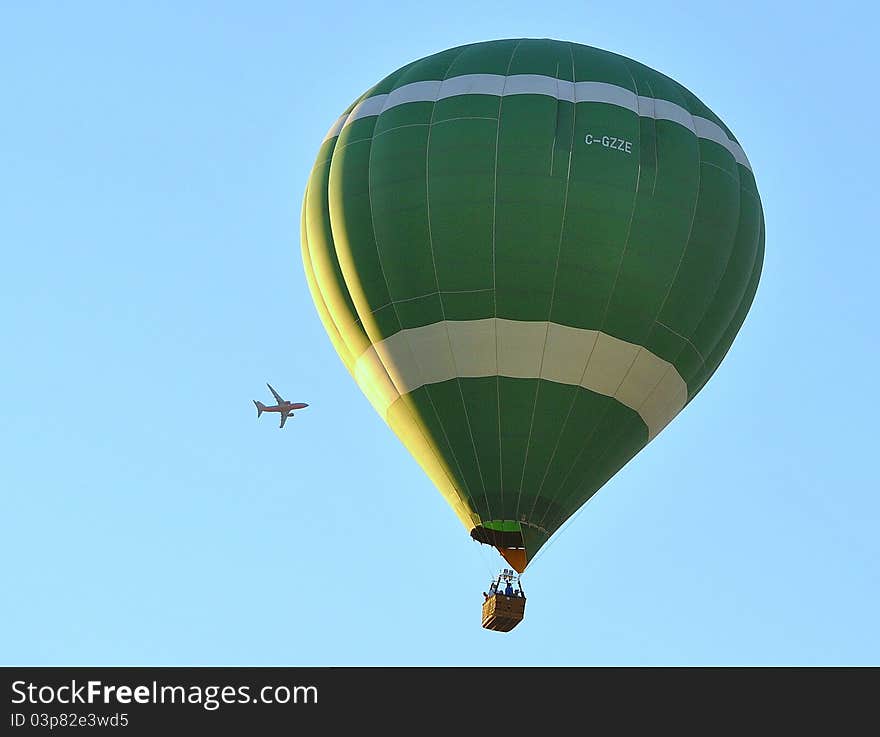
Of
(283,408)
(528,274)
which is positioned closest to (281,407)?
(283,408)

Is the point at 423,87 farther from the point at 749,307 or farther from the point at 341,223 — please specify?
Result: the point at 749,307

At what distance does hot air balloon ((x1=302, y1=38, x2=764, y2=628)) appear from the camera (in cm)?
3344

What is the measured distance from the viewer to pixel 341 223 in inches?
1364

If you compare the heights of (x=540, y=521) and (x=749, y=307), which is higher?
(x=749, y=307)

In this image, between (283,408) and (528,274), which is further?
(283,408)

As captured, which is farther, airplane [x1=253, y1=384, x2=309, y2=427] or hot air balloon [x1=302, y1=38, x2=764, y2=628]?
airplane [x1=253, y1=384, x2=309, y2=427]

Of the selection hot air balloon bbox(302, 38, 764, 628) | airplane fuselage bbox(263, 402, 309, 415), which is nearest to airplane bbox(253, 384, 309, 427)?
airplane fuselage bbox(263, 402, 309, 415)

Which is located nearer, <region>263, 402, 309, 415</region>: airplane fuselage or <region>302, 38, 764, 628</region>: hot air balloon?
<region>302, 38, 764, 628</region>: hot air balloon

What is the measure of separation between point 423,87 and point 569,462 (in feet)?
19.6

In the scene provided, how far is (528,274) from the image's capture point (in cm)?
3331

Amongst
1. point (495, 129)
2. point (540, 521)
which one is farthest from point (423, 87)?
point (540, 521)

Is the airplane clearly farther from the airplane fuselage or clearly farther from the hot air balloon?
the hot air balloon

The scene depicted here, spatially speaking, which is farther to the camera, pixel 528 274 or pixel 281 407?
pixel 281 407

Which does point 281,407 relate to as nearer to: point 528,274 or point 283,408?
point 283,408
